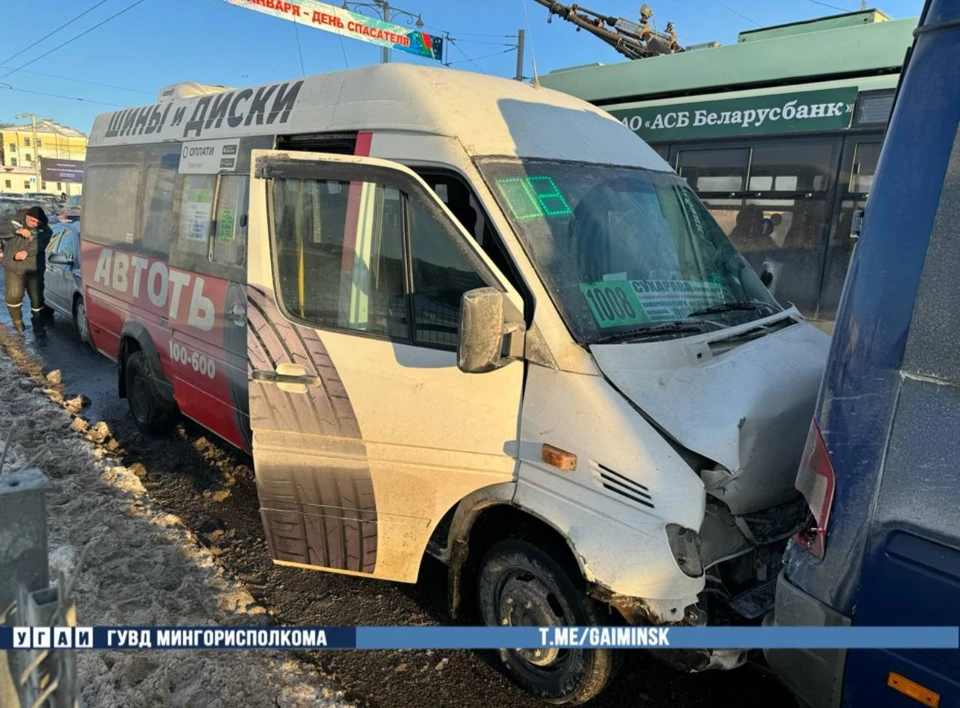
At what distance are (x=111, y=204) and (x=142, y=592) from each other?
412 centimetres

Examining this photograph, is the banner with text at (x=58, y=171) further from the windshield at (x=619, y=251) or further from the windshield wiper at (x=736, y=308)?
the windshield wiper at (x=736, y=308)

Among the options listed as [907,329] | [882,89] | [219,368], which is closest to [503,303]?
[907,329]

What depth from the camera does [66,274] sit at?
961 centimetres

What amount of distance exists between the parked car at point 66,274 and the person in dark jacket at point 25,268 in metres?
0.34

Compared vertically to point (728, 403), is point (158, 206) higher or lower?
higher

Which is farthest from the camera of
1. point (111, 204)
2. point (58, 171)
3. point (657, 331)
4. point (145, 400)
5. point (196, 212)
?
point (58, 171)

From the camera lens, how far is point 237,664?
313 cm

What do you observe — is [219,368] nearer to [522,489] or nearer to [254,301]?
[254,301]

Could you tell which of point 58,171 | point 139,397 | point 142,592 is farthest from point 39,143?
point 142,592

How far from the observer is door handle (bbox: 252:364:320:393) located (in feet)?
10.7

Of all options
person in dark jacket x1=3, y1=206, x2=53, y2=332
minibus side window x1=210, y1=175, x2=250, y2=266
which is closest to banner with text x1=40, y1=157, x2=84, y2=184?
person in dark jacket x1=3, y1=206, x2=53, y2=332

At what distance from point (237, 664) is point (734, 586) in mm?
2241

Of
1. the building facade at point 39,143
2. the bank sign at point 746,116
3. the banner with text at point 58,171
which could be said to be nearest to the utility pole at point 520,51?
the bank sign at point 746,116

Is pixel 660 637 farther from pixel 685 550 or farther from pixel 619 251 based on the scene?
pixel 619 251
